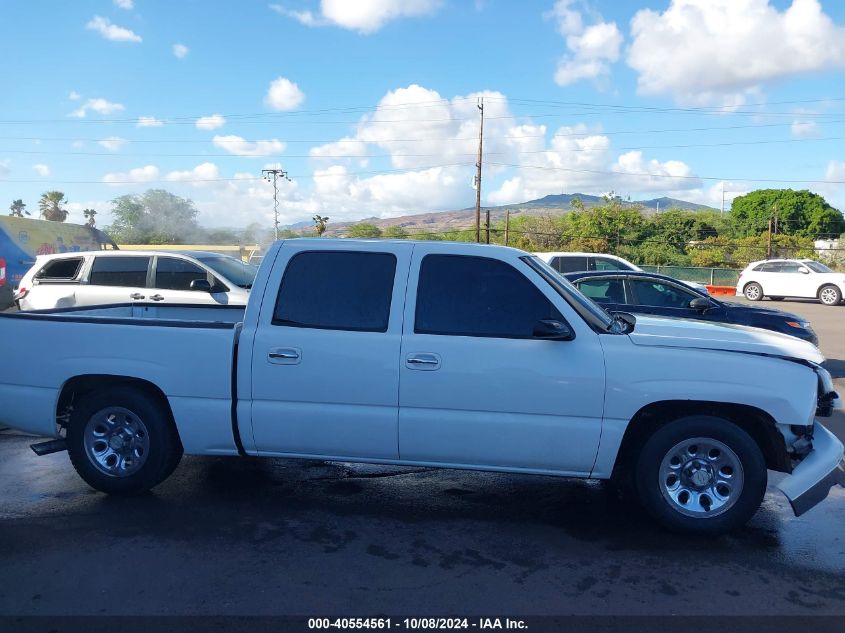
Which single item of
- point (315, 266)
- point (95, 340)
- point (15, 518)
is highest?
point (315, 266)

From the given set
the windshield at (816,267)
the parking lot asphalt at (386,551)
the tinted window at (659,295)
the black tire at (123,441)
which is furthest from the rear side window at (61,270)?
the windshield at (816,267)

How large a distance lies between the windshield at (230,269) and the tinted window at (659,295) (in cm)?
604

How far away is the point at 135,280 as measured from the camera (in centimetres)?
1151

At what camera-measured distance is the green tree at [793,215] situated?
92.6m

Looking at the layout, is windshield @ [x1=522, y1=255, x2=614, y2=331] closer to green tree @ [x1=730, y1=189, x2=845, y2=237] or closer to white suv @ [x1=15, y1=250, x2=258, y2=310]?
white suv @ [x1=15, y1=250, x2=258, y2=310]

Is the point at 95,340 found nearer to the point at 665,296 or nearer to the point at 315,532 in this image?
the point at 315,532

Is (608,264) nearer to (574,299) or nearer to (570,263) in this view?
(570,263)

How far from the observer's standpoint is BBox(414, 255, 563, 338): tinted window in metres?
4.61

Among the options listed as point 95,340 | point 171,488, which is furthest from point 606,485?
point 95,340

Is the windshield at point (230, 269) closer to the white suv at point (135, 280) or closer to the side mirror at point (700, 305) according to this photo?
the white suv at point (135, 280)

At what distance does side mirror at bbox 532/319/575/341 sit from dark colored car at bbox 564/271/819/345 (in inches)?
216

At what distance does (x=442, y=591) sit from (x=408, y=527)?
0.93m

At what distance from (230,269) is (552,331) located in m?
8.57

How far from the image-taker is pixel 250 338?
15.6 feet
